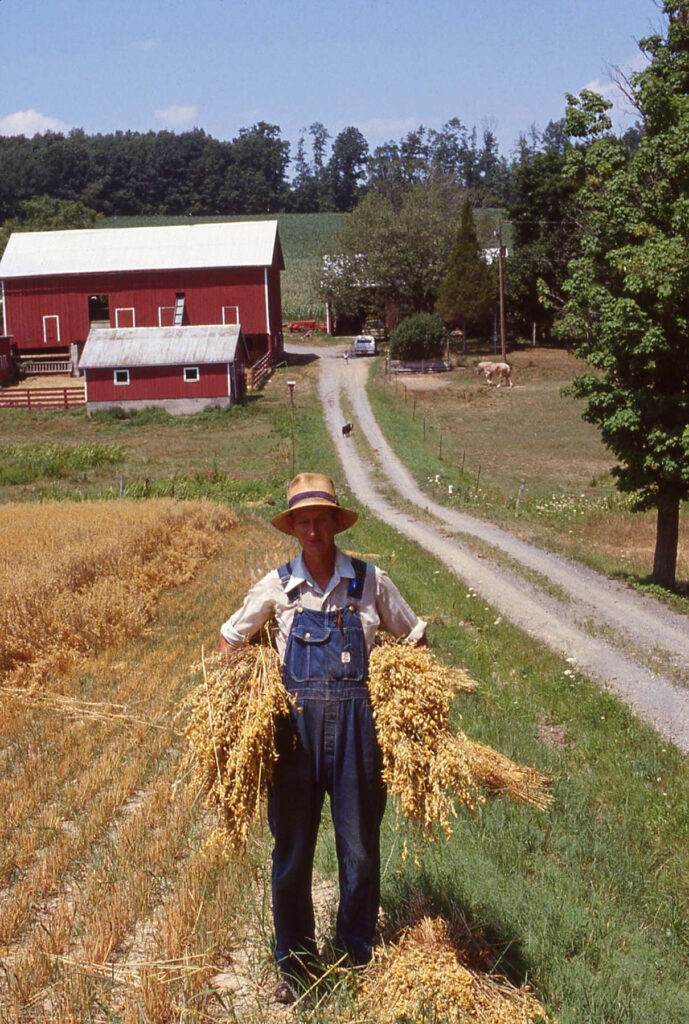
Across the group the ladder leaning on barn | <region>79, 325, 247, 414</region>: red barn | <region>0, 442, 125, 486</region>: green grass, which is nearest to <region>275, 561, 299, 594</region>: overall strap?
<region>0, 442, 125, 486</region>: green grass

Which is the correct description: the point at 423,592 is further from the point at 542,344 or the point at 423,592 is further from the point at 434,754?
the point at 542,344

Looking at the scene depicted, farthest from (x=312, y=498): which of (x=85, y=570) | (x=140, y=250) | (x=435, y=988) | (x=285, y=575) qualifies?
(x=140, y=250)

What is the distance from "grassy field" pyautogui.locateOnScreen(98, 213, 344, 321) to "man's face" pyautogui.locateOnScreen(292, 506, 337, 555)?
6867 cm

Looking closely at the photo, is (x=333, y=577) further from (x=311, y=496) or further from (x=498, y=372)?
(x=498, y=372)

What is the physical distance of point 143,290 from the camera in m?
58.8

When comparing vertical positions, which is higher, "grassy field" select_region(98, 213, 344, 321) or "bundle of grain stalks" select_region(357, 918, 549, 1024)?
"grassy field" select_region(98, 213, 344, 321)

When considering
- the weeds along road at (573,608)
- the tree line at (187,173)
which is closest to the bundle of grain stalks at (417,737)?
the weeds along road at (573,608)

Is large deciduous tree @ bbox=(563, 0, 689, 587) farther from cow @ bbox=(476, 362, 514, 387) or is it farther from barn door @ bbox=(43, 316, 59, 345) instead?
barn door @ bbox=(43, 316, 59, 345)

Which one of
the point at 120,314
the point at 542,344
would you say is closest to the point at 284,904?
the point at 120,314

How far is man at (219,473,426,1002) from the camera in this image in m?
4.50

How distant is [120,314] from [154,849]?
55715 mm

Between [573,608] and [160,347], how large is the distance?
36.9 meters

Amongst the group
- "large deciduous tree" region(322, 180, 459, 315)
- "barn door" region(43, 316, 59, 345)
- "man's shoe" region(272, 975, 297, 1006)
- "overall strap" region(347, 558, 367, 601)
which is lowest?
"man's shoe" region(272, 975, 297, 1006)

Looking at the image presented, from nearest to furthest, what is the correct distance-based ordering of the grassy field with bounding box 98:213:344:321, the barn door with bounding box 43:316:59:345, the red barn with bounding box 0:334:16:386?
the red barn with bounding box 0:334:16:386
the barn door with bounding box 43:316:59:345
the grassy field with bounding box 98:213:344:321
